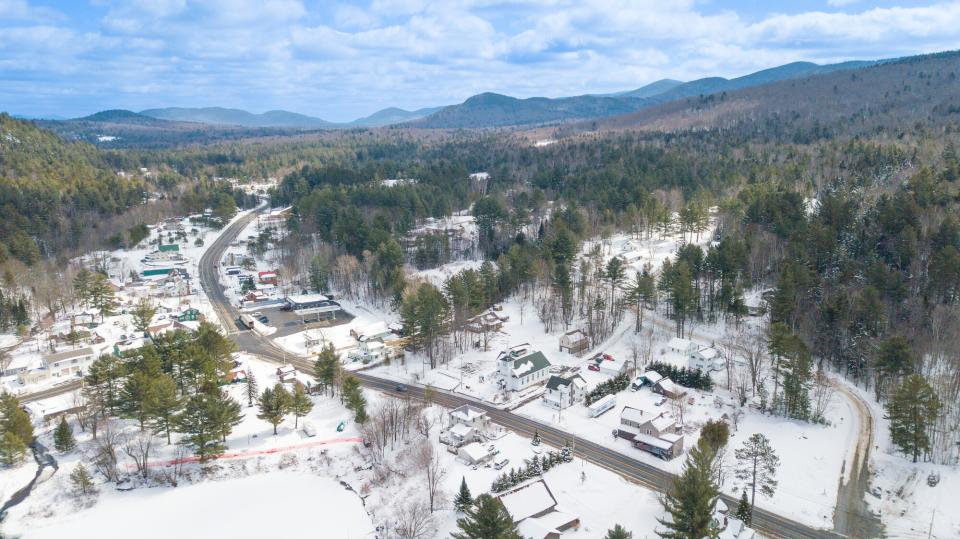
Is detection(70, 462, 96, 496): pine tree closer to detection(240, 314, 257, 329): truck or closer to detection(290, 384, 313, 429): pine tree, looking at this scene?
detection(290, 384, 313, 429): pine tree

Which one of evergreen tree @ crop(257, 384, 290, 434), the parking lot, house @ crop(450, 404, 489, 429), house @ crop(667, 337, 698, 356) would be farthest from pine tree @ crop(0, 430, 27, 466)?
house @ crop(667, 337, 698, 356)

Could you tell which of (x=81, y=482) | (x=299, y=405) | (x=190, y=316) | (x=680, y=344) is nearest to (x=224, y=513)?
(x=299, y=405)

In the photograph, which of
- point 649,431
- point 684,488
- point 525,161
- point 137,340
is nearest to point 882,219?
point 649,431

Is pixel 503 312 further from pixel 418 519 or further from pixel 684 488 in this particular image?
pixel 684 488

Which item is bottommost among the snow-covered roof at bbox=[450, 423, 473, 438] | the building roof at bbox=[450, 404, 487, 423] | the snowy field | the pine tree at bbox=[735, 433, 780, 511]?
the pine tree at bbox=[735, 433, 780, 511]

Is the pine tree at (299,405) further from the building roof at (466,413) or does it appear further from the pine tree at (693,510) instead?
the pine tree at (693,510)

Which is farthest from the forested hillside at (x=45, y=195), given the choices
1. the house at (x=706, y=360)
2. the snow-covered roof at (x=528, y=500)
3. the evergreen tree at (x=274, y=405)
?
the house at (x=706, y=360)
